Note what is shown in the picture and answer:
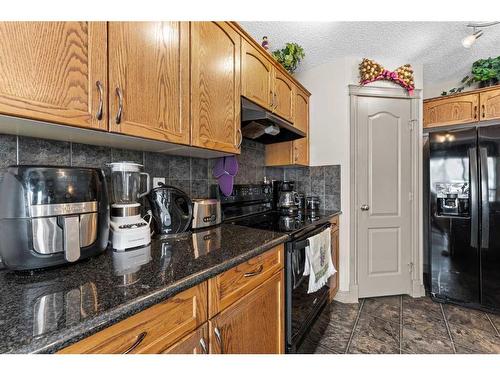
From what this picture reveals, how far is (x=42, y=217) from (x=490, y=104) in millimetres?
3510

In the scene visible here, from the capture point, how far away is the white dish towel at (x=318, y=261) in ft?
4.79

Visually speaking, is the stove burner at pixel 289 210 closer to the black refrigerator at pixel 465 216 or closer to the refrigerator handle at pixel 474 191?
the black refrigerator at pixel 465 216

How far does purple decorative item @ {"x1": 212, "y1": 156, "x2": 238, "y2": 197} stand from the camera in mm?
1741

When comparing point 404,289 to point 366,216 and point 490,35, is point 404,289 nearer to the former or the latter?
point 366,216

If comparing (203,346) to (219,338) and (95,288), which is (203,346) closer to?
(219,338)

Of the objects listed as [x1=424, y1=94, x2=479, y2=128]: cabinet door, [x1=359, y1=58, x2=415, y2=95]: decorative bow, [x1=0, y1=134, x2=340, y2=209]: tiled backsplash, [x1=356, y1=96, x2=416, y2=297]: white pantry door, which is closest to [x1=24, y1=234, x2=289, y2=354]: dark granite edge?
[x1=0, y1=134, x2=340, y2=209]: tiled backsplash

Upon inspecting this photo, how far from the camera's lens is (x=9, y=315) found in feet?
1.62

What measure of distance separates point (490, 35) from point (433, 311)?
Answer: 2.46m

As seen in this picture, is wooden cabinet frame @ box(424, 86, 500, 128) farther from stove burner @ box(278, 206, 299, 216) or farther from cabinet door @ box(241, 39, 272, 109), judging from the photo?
cabinet door @ box(241, 39, 272, 109)

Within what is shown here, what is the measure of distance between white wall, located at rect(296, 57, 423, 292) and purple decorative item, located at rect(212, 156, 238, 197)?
1.13 meters

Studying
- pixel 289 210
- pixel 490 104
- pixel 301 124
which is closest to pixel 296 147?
pixel 301 124

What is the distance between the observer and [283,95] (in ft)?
6.53

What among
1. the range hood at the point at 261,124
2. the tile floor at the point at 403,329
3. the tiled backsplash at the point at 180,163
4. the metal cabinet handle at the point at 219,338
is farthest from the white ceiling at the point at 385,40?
the tile floor at the point at 403,329

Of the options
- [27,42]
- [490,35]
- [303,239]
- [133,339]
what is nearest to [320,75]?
[490,35]
